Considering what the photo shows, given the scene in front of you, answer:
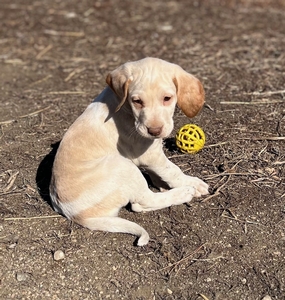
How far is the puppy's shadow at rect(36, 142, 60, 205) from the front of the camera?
549 centimetres

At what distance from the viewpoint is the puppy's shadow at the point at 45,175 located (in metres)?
5.49

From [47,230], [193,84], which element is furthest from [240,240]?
[47,230]

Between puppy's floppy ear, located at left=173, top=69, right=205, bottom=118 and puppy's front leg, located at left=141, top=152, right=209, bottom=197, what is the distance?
22.1 inches

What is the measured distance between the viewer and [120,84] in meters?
4.60

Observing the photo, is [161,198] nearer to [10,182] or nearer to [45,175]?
[45,175]

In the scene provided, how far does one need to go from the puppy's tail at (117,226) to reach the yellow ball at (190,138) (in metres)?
1.40

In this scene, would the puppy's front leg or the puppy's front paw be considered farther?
the puppy's front paw

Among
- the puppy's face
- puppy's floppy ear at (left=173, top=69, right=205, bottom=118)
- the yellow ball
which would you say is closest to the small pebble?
the puppy's face

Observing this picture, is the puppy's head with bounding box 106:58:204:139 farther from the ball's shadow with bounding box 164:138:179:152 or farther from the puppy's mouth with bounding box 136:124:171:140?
the ball's shadow with bounding box 164:138:179:152

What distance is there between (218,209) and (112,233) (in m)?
1.00

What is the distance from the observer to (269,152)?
230 inches

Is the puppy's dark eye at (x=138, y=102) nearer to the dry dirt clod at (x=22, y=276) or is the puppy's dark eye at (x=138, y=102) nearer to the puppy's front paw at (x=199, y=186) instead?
the puppy's front paw at (x=199, y=186)

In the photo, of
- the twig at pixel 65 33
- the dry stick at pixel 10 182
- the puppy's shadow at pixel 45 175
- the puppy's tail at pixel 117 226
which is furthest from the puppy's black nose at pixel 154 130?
the twig at pixel 65 33

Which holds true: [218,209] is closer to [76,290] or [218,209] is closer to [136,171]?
[136,171]
